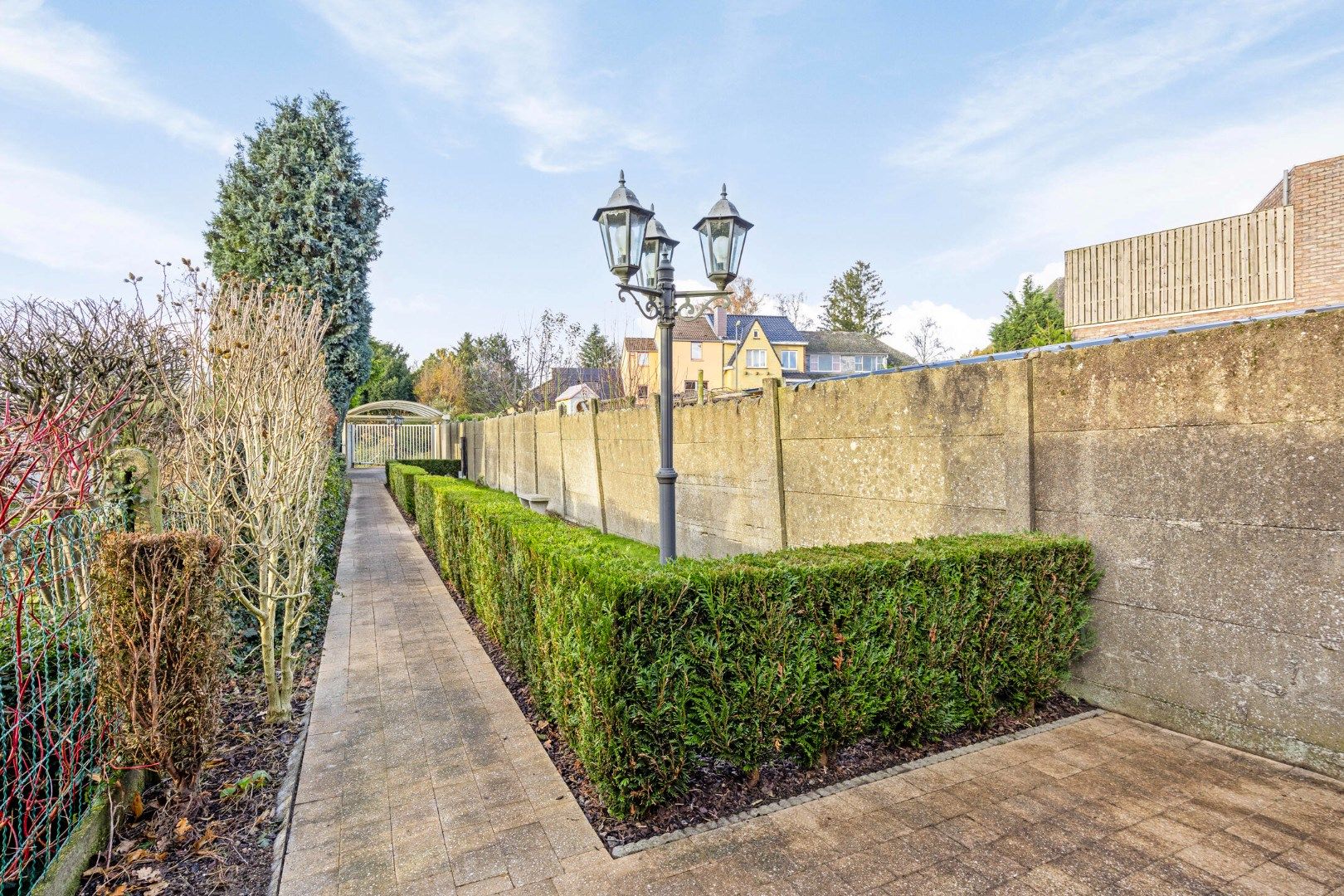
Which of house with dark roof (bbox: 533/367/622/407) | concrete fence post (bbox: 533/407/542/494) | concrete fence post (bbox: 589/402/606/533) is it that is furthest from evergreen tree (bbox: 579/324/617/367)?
concrete fence post (bbox: 589/402/606/533)

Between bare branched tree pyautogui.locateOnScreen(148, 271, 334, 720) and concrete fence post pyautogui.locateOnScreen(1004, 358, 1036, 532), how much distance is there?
16.1 ft

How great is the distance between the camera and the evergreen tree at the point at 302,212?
14.9m

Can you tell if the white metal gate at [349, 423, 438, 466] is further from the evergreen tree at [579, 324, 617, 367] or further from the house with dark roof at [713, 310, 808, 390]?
the evergreen tree at [579, 324, 617, 367]

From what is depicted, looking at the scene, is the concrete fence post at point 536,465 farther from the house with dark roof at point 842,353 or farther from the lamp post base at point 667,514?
the house with dark roof at point 842,353

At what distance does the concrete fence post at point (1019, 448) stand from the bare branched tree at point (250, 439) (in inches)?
193

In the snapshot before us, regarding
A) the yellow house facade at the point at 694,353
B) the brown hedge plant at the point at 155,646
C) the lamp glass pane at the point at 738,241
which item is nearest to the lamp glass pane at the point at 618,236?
the lamp glass pane at the point at 738,241

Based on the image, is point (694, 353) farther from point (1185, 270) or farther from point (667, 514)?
point (667, 514)

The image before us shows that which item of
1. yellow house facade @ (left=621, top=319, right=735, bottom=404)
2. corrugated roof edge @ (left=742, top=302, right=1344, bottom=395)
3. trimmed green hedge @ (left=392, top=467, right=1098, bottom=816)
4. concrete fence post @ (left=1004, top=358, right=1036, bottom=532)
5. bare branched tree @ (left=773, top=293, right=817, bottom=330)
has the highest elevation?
bare branched tree @ (left=773, top=293, right=817, bottom=330)

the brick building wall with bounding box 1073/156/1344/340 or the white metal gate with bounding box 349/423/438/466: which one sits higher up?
the brick building wall with bounding box 1073/156/1344/340

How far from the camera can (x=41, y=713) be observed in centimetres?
241

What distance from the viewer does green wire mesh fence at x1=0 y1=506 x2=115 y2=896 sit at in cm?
208

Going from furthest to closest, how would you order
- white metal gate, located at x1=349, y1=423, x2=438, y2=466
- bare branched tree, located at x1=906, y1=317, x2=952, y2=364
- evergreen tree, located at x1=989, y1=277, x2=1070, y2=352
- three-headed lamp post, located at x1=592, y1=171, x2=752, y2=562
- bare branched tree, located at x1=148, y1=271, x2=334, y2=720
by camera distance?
bare branched tree, located at x1=906, y1=317, x2=952, y2=364 < white metal gate, located at x1=349, y1=423, x2=438, y2=466 < evergreen tree, located at x1=989, y1=277, x2=1070, y2=352 < three-headed lamp post, located at x1=592, y1=171, x2=752, y2=562 < bare branched tree, located at x1=148, y1=271, x2=334, y2=720

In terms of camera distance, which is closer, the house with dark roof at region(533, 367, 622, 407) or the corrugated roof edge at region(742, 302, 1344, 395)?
the corrugated roof edge at region(742, 302, 1344, 395)

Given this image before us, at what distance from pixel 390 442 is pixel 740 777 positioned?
27405mm
